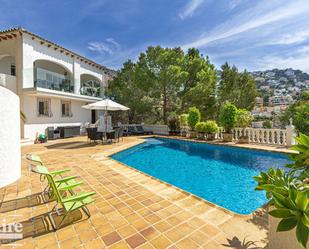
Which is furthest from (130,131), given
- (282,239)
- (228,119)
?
(282,239)

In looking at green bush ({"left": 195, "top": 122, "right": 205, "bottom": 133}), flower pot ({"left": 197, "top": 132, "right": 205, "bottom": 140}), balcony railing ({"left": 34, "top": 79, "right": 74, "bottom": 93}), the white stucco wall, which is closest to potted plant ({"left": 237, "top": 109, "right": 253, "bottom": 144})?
green bush ({"left": 195, "top": 122, "right": 205, "bottom": 133})

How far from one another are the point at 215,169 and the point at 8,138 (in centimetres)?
787

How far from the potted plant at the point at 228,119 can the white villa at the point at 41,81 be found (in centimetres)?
1377

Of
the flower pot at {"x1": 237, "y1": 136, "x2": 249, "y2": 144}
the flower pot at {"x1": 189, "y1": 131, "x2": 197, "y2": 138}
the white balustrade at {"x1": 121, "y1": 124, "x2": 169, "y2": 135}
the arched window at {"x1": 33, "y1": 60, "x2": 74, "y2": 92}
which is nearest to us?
the flower pot at {"x1": 237, "y1": 136, "x2": 249, "y2": 144}

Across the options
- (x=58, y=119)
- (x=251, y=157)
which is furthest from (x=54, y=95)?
(x=251, y=157)

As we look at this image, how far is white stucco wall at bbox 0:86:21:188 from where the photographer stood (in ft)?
15.6

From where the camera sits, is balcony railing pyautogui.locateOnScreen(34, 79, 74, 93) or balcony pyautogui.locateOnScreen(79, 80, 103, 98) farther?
balcony pyautogui.locateOnScreen(79, 80, 103, 98)

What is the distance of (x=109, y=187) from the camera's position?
4.92 metres

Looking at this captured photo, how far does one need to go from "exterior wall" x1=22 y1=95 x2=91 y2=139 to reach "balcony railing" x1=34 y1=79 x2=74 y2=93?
1.39m

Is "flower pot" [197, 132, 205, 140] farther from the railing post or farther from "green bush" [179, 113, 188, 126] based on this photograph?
the railing post

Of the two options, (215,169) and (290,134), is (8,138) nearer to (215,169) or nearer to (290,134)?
(215,169)

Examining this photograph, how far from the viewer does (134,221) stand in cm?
326

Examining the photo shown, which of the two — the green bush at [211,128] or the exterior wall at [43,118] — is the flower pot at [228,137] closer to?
the green bush at [211,128]

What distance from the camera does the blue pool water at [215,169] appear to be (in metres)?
5.31
